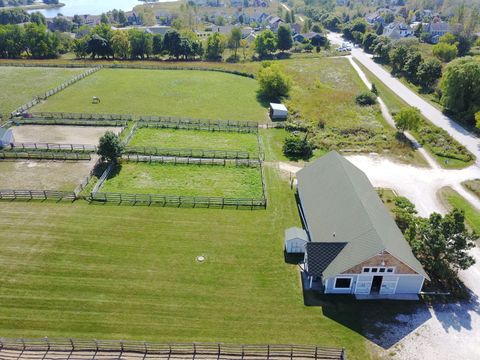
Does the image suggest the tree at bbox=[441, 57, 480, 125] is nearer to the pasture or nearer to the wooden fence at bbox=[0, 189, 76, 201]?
the pasture

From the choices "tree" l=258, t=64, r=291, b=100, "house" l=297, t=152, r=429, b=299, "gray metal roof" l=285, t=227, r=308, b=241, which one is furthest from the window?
"tree" l=258, t=64, r=291, b=100

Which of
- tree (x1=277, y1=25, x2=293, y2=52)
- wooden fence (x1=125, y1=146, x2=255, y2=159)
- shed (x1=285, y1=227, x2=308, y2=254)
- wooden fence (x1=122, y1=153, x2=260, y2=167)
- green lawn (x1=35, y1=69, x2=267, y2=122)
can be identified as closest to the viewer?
shed (x1=285, y1=227, x2=308, y2=254)

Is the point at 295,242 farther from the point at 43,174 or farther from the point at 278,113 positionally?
the point at 278,113

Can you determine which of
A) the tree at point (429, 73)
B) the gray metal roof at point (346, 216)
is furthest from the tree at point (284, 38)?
the gray metal roof at point (346, 216)

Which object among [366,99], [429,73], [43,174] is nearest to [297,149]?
[366,99]

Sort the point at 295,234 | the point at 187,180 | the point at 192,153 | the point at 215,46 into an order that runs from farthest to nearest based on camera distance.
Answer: the point at 215,46 → the point at 192,153 → the point at 187,180 → the point at 295,234

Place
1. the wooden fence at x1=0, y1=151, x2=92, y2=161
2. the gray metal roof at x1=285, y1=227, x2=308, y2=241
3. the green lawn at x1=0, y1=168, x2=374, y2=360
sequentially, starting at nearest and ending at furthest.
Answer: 1. the green lawn at x1=0, y1=168, x2=374, y2=360
2. the gray metal roof at x1=285, y1=227, x2=308, y2=241
3. the wooden fence at x1=0, y1=151, x2=92, y2=161

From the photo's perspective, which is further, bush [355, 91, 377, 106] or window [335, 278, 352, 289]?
bush [355, 91, 377, 106]
